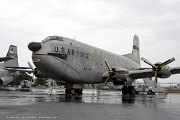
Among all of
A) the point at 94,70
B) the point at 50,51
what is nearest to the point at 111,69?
the point at 94,70

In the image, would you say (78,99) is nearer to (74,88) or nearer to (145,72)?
(74,88)

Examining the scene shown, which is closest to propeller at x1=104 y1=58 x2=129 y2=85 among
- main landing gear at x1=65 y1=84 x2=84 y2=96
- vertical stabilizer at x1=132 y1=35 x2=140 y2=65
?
main landing gear at x1=65 y1=84 x2=84 y2=96

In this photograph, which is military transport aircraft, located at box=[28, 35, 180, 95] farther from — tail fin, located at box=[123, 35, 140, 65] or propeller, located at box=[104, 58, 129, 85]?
tail fin, located at box=[123, 35, 140, 65]

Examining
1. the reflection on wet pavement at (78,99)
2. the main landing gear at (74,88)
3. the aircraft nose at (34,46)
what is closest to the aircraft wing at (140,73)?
the reflection on wet pavement at (78,99)

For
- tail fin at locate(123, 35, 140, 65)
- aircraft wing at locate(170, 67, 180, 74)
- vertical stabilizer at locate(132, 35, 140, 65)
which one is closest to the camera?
aircraft wing at locate(170, 67, 180, 74)

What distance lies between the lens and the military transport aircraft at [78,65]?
18.9 metres

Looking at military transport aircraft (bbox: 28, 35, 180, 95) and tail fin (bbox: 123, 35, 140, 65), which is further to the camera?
tail fin (bbox: 123, 35, 140, 65)

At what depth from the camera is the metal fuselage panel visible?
1891 centimetres

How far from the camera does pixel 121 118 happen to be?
26.9 ft

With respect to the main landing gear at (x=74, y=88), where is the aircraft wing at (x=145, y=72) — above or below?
above

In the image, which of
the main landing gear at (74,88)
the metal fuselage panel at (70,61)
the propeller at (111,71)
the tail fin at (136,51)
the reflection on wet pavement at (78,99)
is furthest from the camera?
the tail fin at (136,51)

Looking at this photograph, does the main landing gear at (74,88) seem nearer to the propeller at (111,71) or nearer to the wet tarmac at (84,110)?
the propeller at (111,71)

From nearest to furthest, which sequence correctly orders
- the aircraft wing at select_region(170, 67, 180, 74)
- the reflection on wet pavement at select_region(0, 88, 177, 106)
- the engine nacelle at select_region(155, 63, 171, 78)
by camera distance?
1. the reflection on wet pavement at select_region(0, 88, 177, 106)
2. the engine nacelle at select_region(155, 63, 171, 78)
3. the aircraft wing at select_region(170, 67, 180, 74)

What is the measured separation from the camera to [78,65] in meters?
21.2
